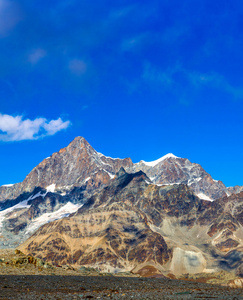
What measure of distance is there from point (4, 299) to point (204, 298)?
17.8 metres

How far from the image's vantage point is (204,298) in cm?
3256

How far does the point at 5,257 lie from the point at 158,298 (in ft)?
112

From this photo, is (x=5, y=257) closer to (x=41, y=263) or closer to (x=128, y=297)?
(x=41, y=263)

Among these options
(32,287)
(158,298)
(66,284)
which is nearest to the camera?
(158,298)

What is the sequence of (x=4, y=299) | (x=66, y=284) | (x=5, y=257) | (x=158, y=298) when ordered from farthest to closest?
(x=5, y=257) → (x=66, y=284) → (x=158, y=298) → (x=4, y=299)

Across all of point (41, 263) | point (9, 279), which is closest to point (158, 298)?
point (9, 279)

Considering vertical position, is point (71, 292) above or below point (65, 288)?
below

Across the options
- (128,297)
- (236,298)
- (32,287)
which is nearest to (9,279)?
(32,287)

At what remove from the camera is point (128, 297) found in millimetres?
31719

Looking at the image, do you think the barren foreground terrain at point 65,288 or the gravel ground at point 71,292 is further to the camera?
the barren foreground terrain at point 65,288

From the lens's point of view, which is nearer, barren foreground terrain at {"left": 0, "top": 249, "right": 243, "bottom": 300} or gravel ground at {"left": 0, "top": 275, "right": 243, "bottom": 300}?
gravel ground at {"left": 0, "top": 275, "right": 243, "bottom": 300}

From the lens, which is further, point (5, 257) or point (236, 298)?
point (5, 257)

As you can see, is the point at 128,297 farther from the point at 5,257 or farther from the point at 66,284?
the point at 5,257

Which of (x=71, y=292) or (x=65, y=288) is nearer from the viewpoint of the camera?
(x=71, y=292)
